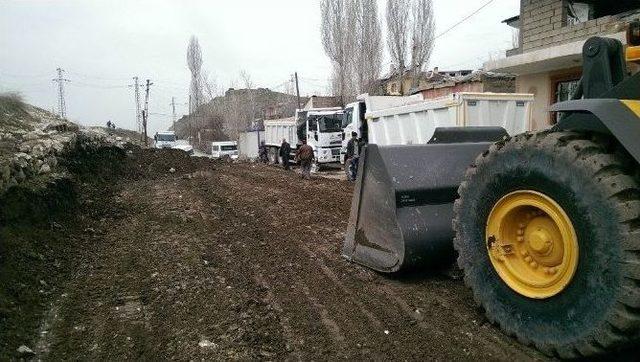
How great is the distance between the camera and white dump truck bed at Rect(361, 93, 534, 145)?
9.66 metres

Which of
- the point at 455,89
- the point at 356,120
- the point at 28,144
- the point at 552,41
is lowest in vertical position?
the point at 28,144

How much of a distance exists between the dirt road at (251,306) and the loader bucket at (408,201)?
0.26 metres

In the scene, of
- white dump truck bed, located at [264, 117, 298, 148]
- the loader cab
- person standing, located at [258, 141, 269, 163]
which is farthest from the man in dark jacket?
person standing, located at [258, 141, 269, 163]

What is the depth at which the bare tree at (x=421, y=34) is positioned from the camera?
32.5 m

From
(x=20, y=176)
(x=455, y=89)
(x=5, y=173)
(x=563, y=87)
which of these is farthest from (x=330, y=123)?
(x=5, y=173)

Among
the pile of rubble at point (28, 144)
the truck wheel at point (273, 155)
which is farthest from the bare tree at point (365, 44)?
the pile of rubble at point (28, 144)

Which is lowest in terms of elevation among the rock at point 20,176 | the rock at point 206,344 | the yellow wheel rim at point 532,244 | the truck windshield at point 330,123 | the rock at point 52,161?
the rock at point 206,344

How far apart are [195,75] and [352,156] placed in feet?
180

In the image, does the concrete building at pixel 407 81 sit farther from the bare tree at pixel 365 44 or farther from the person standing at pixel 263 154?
the person standing at pixel 263 154

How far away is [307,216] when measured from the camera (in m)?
7.88

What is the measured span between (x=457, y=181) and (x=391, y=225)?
78 cm

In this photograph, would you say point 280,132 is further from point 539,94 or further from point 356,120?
point 539,94

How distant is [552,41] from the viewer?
12734 millimetres

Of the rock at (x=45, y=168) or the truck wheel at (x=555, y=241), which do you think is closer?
the truck wheel at (x=555, y=241)
